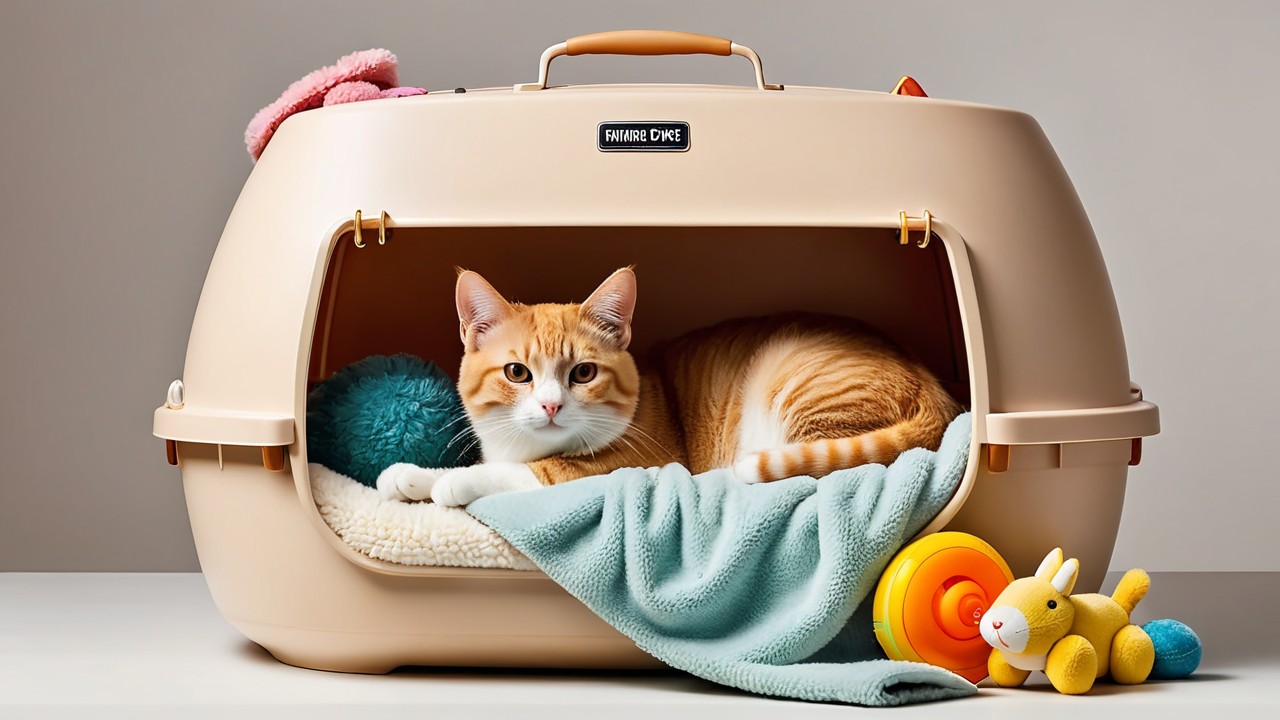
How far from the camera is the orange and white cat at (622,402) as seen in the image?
5.55 feet

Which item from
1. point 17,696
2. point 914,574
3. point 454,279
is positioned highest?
point 454,279

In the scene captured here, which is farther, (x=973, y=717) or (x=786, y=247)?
(x=786, y=247)

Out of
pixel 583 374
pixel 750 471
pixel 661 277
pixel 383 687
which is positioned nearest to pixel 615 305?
pixel 583 374

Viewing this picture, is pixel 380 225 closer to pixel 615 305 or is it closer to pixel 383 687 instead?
pixel 615 305

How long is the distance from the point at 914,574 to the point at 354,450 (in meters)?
0.76

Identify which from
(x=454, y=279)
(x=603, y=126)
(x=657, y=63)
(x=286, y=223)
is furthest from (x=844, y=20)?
(x=286, y=223)

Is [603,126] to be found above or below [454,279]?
above

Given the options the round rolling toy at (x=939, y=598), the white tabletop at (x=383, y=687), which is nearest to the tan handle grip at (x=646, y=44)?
the round rolling toy at (x=939, y=598)

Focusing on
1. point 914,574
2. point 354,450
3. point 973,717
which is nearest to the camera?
point 973,717

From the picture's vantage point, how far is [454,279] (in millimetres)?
2221

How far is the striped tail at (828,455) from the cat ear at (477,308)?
0.40 meters

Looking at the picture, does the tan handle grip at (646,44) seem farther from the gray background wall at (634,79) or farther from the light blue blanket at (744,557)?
the gray background wall at (634,79)

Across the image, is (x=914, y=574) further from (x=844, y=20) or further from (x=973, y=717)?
(x=844, y=20)

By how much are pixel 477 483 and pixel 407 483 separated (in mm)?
93
